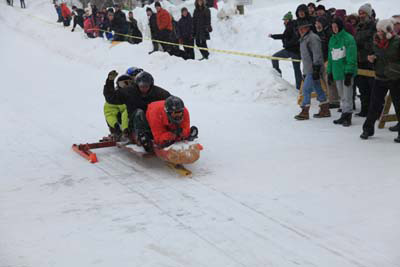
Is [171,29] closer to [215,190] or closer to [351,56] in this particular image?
[351,56]

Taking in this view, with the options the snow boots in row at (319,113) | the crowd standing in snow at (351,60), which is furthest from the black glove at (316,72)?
the snow boots in row at (319,113)

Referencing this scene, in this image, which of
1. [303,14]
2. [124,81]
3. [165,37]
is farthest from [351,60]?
[165,37]

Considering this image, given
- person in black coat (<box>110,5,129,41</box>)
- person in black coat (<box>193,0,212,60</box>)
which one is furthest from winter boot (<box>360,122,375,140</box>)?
person in black coat (<box>110,5,129,41</box>)

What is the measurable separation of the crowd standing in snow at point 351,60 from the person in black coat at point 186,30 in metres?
5.27

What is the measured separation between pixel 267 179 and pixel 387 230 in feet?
6.54

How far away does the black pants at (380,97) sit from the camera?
8.16 m

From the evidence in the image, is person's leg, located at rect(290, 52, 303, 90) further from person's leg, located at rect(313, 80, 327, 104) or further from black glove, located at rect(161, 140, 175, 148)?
black glove, located at rect(161, 140, 175, 148)

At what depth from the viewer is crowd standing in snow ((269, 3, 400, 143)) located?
8.08m

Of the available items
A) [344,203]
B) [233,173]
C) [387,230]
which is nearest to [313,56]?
[233,173]

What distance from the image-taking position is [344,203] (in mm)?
5848

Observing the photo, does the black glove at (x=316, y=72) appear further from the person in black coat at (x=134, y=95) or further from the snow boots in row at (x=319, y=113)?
the person in black coat at (x=134, y=95)

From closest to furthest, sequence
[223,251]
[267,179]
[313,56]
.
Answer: [223,251] < [267,179] < [313,56]

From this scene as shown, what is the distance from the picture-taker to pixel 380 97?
841cm

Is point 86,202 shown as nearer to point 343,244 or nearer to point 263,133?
point 343,244
